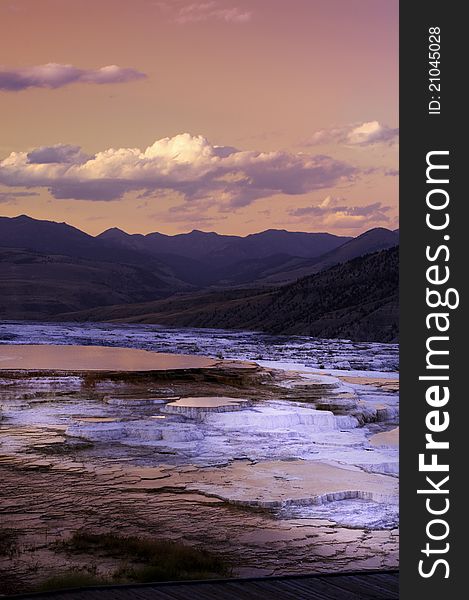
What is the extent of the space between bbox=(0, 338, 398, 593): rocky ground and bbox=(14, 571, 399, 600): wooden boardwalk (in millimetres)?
2130

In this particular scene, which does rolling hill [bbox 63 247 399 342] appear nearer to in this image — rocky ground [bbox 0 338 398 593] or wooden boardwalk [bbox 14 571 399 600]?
rocky ground [bbox 0 338 398 593]

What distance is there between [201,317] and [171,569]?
6213 centimetres

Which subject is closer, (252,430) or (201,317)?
(252,430)

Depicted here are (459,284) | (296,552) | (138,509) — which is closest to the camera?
(459,284)

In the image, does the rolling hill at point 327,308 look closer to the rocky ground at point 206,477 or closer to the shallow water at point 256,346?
the shallow water at point 256,346

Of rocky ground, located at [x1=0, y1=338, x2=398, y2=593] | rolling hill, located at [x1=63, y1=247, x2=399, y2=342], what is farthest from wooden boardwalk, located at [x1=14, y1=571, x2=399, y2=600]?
rolling hill, located at [x1=63, y1=247, x2=399, y2=342]

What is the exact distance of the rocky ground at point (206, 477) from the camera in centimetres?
969

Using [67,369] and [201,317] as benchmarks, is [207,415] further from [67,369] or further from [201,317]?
[201,317]

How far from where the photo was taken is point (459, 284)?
3.37 m

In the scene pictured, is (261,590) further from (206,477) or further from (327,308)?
(327,308)

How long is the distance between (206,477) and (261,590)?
6438mm

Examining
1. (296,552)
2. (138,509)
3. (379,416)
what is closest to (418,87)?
(296,552)

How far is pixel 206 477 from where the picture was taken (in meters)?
13.0

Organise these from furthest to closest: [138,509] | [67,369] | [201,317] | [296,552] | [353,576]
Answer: [201,317] → [67,369] → [138,509] → [296,552] → [353,576]
